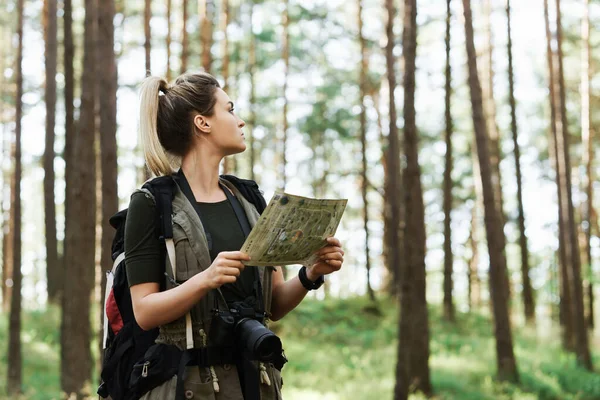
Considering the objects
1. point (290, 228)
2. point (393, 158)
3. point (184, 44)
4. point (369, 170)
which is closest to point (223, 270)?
Answer: point (290, 228)

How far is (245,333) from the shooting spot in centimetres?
259

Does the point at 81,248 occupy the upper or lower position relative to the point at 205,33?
lower

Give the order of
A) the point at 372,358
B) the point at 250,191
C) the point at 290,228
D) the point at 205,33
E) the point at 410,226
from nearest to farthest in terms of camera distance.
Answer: the point at 290,228 < the point at 250,191 < the point at 410,226 < the point at 372,358 < the point at 205,33

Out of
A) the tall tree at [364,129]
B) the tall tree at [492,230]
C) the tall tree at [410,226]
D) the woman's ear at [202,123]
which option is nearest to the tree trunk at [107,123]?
the tall tree at [410,226]

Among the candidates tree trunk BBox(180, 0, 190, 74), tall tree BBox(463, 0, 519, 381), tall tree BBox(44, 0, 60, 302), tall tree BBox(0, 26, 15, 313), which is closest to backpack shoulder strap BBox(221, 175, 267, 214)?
tall tree BBox(463, 0, 519, 381)

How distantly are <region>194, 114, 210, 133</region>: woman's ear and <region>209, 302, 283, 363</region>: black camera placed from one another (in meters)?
0.74

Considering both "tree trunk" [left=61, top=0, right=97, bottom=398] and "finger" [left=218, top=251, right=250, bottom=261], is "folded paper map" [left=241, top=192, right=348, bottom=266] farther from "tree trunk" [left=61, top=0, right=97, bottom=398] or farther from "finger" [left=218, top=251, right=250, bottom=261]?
"tree trunk" [left=61, top=0, right=97, bottom=398]

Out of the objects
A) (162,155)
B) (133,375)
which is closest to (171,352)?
(133,375)

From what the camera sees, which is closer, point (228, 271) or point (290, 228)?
point (228, 271)

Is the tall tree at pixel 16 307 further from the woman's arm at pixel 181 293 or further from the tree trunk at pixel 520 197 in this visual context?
the tree trunk at pixel 520 197

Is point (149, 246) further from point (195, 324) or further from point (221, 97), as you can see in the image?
point (221, 97)

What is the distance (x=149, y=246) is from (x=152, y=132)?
0.51 m

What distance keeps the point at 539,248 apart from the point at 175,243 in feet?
130

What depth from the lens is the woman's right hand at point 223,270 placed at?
8.21 ft
